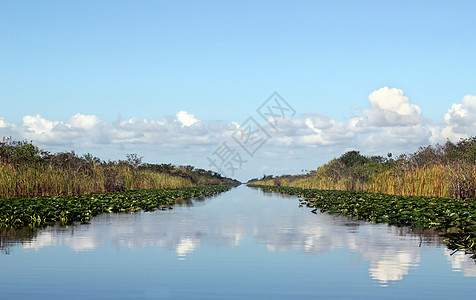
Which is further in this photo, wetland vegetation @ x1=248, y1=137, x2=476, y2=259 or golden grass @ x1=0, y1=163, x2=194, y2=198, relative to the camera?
golden grass @ x1=0, y1=163, x2=194, y2=198

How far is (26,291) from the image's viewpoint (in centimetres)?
591

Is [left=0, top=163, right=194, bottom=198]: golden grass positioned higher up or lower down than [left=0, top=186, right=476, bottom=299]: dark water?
higher up

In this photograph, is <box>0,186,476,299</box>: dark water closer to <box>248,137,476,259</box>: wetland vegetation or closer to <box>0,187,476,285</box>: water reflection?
<box>0,187,476,285</box>: water reflection

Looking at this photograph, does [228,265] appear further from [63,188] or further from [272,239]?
[63,188]

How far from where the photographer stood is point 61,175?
25.7 meters

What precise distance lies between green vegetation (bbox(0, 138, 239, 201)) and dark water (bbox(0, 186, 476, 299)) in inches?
428

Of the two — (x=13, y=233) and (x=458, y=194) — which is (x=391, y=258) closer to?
(x=13, y=233)

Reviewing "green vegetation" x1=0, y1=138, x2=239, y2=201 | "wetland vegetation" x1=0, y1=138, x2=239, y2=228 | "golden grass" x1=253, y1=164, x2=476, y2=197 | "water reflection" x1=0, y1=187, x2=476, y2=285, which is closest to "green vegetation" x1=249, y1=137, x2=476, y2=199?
"golden grass" x1=253, y1=164, x2=476, y2=197

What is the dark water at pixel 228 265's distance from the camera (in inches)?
235

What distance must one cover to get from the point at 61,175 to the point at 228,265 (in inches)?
807

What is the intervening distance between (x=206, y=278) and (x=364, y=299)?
2336 mm

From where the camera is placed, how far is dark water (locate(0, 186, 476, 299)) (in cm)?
596

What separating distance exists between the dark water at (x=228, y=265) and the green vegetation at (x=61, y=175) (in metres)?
10.9

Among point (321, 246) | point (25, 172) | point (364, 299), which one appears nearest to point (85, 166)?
point (25, 172)
